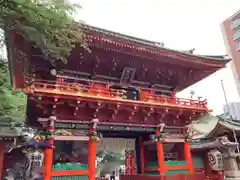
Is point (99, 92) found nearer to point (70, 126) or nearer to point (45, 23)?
point (70, 126)

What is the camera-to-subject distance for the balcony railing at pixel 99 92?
8.26 meters

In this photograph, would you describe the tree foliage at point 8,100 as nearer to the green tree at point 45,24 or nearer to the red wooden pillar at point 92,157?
the green tree at point 45,24

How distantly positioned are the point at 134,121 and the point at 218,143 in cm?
584

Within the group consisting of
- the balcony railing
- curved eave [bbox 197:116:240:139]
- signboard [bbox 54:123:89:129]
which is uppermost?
the balcony railing

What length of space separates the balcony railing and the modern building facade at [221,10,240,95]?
90.5 feet

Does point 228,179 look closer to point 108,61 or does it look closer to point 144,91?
point 144,91

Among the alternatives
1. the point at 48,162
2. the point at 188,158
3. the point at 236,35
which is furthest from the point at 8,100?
the point at 236,35

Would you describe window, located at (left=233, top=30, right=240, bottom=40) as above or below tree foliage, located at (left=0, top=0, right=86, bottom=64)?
above

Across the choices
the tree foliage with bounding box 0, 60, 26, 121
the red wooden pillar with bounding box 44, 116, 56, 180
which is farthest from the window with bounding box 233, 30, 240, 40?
the red wooden pillar with bounding box 44, 116, 56, 180

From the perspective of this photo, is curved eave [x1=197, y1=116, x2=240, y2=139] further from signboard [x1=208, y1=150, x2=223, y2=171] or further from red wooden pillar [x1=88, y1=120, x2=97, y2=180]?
red wooden pillar [x1=88, y1=120, x2=97, y2=180]

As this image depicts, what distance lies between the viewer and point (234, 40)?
34250 mm

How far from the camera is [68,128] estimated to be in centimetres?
892

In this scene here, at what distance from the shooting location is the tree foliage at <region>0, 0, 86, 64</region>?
287 inches

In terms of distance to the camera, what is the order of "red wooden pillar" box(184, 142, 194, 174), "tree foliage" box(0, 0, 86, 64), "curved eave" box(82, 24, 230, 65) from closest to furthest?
"tree foliage" box(0, 0, 86, 64), "curved eave" box(82, 24, 230, 65), "red wooden pillar" box(184, 142, 194, 174)
